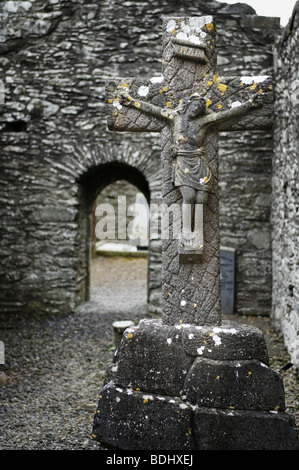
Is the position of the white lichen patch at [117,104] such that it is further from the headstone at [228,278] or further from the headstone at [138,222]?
the headstone at [138,222]

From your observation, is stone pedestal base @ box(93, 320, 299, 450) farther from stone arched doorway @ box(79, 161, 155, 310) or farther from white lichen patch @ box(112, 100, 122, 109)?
stone arched doorway @ box(79, 161, 155, 310)

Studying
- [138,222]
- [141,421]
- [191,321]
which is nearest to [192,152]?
[191,321]

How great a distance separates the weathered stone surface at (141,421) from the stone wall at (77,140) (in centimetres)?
453

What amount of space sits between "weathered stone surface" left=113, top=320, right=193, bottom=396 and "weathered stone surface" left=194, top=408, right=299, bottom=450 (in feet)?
0.92

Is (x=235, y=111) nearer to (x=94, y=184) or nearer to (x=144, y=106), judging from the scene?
(x=144, y=106)

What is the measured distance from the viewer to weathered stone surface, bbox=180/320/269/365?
2586 millimetres

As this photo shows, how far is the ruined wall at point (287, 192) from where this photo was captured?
4926mm

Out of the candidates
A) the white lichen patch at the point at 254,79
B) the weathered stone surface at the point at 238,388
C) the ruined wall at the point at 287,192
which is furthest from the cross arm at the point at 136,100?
the ruined wall at the point at 287,192

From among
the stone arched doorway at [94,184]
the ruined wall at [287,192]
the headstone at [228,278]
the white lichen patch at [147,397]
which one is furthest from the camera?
the stone arched doorway at [94,184]

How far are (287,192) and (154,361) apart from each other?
11.7ft

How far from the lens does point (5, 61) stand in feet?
23.2

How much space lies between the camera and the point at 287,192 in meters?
5.57

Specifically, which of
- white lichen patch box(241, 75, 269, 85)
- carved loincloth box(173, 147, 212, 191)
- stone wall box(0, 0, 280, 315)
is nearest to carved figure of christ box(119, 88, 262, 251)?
carved loincloth box(173, 147, 212, 191)

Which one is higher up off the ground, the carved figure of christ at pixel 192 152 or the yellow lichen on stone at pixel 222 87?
the yellow lichen on stone at pixel 222 87
